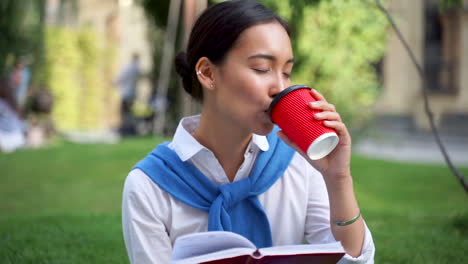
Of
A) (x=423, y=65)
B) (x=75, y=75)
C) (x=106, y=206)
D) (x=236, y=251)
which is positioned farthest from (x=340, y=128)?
(x=423, y=65)

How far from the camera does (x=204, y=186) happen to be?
1636 mm

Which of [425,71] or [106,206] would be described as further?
[425,71]

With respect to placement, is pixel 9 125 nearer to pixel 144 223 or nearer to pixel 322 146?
pixel 144 223

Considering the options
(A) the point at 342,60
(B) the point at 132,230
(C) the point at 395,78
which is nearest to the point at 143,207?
(B) the point at 132,230

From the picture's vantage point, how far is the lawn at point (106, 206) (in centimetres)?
274

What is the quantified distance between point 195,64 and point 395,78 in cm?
1439

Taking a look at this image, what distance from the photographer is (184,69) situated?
5.80ft

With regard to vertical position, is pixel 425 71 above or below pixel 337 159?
below

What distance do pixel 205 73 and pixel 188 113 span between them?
492cm

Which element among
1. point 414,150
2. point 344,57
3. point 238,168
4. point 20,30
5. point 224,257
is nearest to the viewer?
point 224,257

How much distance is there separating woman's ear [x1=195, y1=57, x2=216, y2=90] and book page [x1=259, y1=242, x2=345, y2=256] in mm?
536

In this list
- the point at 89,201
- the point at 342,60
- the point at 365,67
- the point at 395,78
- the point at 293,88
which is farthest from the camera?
the point at 395,78

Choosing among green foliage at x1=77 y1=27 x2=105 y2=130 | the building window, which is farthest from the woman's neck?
the building window

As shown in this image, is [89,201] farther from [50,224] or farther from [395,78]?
[395,78]
